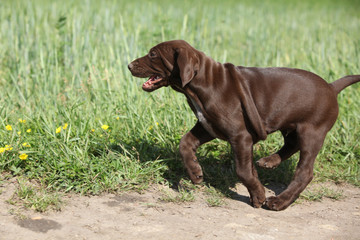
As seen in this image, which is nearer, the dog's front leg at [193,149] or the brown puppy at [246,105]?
the brown puppy at [246,105]

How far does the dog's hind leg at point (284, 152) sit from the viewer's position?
4.09 metres

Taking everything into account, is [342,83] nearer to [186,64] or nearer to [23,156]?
[186,64]

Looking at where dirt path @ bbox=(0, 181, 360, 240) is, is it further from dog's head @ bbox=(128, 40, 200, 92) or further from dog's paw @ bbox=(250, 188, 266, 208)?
dog's head @ bbox=(128, 40, 200, 92)

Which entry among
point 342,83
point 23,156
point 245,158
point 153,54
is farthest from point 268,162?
point 23,156

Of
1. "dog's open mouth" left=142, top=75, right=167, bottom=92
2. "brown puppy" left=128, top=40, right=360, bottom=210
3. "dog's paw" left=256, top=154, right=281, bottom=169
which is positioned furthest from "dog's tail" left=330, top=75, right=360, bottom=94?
"dog's open mouth" left=142, top=75, right=167, bottom=92

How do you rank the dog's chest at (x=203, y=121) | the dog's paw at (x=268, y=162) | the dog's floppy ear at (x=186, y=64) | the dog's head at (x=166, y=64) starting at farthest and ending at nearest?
the dog's paw at (x=268, y=162)
the dog's chest at (x=203, y=121)
the dog's head at (x=166, y=64)
the dog's floppy ear at (x=186, y=64)

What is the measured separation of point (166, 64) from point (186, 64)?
0.91 feet

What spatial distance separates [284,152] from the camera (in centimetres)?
422

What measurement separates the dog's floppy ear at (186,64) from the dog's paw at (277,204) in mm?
1211

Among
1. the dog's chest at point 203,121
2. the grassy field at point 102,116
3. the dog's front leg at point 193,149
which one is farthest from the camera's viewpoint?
the grassy field at point 102,116

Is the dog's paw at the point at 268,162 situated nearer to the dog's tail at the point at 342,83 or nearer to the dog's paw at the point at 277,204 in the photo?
the dog's paw at the point at 277,204

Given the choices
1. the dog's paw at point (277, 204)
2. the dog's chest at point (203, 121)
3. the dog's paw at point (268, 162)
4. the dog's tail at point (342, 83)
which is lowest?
the dog's paw at point (277, 204)

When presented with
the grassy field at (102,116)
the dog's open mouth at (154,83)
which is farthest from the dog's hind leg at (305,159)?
the dog's open mouth at (154,83)

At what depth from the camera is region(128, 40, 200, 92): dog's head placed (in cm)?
363
